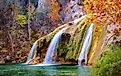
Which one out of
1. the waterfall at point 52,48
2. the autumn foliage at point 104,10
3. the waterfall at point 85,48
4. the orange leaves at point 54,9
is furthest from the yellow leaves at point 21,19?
the autumn foliage at point 104,10

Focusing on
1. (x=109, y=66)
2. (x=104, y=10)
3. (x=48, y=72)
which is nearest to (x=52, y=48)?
(x=48, y=72)

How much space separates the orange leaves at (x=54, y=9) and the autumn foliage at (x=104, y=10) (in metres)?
35.3

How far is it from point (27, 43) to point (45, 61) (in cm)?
1258

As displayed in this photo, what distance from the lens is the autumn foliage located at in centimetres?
962

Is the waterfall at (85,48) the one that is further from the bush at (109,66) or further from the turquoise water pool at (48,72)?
the bush at (109,66)

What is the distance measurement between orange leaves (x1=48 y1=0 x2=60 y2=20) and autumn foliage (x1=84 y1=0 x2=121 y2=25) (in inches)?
1389

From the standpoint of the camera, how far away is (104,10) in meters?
10.1

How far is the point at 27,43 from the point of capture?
42469mm

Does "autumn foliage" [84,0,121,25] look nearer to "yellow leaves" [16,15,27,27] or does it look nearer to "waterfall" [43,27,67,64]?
"waterfall" [43,27,67,64]

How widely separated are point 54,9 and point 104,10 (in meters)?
36.5

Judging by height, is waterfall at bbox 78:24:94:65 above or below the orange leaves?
below

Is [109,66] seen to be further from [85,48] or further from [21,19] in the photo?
[21,19]

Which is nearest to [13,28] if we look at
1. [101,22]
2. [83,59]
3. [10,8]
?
[10,8]

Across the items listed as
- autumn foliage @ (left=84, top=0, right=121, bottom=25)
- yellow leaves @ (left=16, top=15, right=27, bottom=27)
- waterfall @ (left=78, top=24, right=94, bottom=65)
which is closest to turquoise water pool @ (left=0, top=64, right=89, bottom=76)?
waterfall @ (left=78, top=24, right=94, bottom=65)
